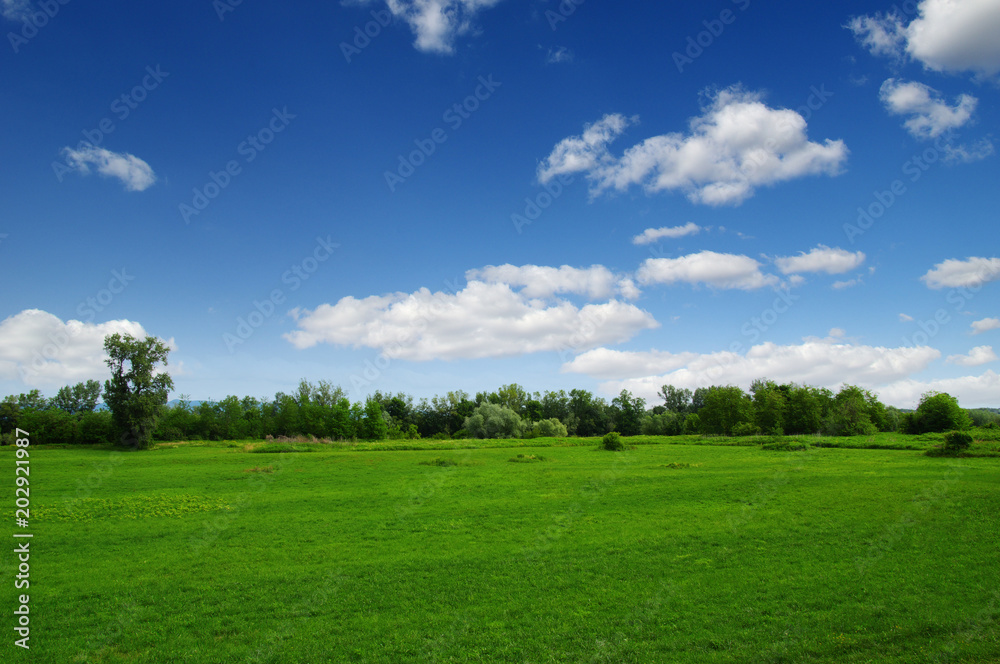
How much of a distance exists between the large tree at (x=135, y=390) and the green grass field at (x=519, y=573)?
42.6m

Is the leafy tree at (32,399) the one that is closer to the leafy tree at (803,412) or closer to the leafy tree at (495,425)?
the leafy tree at (495,425)

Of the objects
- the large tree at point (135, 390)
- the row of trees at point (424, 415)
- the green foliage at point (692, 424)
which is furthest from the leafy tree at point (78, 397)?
the green foliage at point (692, 424)

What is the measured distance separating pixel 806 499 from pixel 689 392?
444ft

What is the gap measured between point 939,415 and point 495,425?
235 feet

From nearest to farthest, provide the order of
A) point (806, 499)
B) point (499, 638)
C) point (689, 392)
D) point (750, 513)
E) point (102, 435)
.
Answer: point (499, 638)
point (750, 513)
point (806, 499)
point (102, 435)
point (689, 392)

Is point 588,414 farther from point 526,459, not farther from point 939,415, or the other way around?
point 526,459

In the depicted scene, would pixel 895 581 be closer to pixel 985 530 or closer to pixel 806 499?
pixel 985 530

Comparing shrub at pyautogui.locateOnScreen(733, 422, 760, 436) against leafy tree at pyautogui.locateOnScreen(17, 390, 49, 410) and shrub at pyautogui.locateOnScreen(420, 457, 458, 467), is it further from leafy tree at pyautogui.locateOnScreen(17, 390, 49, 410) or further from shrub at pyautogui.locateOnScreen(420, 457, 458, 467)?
leafy tree at pyautogui.locateOnScreen(17, 390, 49, 410)

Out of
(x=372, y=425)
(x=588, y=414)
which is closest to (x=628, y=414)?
(x=588, y=414)

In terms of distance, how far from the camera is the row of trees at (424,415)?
68688 mm

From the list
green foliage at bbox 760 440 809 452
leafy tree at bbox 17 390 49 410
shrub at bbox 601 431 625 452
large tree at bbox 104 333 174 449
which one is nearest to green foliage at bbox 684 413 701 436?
green foliage at bbox 760 440 809 452

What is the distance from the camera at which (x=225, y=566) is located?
16.3 m

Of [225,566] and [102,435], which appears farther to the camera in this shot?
[102,435]

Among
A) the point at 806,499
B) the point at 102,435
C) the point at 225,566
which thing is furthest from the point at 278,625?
the point at 102,435
